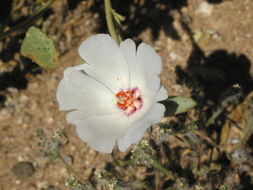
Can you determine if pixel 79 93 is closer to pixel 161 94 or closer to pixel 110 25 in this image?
pixel 110 25

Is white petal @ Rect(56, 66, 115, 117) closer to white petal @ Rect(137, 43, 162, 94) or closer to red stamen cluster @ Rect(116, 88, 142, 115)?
red stamen cluster @ Rect(116, 88, 142, 115)

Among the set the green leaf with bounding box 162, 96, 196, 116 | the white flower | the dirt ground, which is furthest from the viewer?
the dirt ground

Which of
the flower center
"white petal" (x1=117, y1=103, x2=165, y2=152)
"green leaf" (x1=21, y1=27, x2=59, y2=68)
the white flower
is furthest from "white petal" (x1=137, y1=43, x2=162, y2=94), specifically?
"green leaf" (x1=21, y1=27, x2=59, y2=68)

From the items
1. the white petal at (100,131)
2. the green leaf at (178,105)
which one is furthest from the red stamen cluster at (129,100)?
the green leaf at (178,105)

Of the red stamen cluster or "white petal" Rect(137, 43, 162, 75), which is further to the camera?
the red stamen cluster

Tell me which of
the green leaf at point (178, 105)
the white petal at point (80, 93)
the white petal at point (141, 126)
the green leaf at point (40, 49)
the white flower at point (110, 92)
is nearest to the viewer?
the white petal at point (141, 126)

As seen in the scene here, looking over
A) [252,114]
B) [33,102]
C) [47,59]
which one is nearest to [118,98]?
[47,59]

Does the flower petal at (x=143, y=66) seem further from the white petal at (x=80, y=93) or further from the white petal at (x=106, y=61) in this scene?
the white petal at (x=80, y=93)
